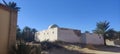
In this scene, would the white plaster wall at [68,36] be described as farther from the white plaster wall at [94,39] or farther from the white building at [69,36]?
the white plaster wall at [94,39]

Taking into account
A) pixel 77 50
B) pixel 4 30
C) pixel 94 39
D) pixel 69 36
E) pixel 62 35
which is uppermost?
pixel 4 30

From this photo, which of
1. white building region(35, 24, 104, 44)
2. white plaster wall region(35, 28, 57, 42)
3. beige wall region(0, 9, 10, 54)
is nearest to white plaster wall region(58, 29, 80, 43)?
white building region(35, 24, 104, 44)

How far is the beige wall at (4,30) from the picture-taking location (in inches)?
472

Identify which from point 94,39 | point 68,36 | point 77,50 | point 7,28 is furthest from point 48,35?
point 7,28

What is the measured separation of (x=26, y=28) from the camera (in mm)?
57156

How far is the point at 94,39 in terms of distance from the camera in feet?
144

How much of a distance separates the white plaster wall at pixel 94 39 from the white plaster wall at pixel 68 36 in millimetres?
2654

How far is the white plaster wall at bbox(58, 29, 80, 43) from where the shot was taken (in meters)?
38.2

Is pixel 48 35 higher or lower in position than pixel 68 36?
higher

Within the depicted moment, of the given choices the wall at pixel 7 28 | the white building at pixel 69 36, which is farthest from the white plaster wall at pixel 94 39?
the wall at pixel 7 28

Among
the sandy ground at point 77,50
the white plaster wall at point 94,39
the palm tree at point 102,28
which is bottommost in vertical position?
the sandy ground at point 77,50

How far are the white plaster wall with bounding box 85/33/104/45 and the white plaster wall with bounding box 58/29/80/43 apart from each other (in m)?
2.65

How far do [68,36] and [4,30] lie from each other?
27742mm

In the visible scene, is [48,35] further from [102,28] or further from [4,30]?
[4,30]
